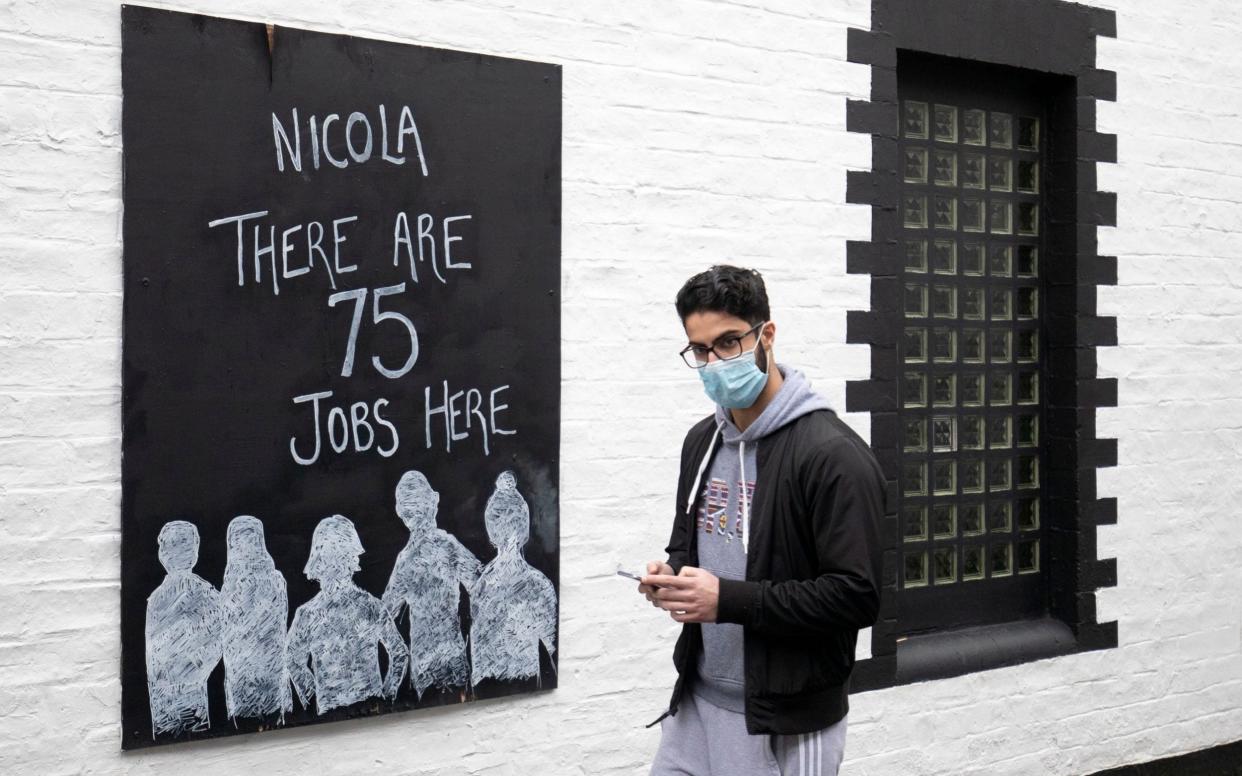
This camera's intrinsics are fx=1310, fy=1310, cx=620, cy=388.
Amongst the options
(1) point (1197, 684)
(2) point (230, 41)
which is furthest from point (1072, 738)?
(2) point (230, 41)

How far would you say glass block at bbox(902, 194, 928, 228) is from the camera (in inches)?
240

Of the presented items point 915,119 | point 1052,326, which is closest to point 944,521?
point 1052,326

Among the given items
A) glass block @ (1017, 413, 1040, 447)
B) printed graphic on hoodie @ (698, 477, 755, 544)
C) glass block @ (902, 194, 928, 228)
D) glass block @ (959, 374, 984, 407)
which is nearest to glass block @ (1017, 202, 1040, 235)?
glass block @ (902, 194, 928, 228)

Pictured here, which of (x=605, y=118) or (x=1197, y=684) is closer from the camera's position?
(x=605, y=118)

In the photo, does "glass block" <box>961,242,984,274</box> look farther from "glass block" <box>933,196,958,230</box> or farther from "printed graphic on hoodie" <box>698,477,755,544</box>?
"printed graphic on hoodie" <box>698,477,755,544</box>

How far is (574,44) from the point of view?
4918mm

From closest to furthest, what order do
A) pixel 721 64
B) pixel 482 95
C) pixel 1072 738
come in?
pixel 482 95 → pixel 721 64 → pixel 1072 738

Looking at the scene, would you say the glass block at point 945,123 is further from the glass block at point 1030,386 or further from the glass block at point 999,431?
the glass block at point 999,431

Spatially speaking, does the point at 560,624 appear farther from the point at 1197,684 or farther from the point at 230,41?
the point at 1197,684

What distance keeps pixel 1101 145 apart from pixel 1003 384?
1270mm

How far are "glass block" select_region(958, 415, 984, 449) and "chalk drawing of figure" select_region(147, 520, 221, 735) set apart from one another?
11.9 ft

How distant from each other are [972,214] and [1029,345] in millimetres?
747

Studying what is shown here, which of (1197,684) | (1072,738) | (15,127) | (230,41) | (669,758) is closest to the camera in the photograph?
(669,758)

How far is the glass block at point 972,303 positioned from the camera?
6305 millimetres
